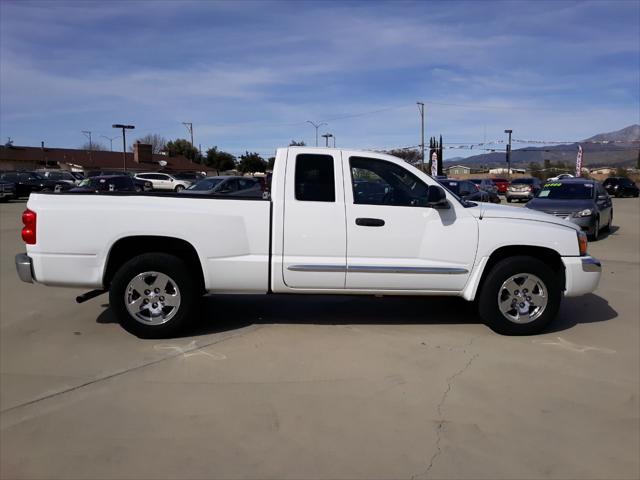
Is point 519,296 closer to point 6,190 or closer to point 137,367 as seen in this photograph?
point 137,367

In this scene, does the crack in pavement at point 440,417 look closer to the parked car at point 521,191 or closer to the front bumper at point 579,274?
the front bumper at point 579,274

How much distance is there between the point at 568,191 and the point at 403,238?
1105cm

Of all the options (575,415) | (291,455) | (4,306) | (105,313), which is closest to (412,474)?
(291,455)

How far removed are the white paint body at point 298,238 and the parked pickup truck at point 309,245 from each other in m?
0.01

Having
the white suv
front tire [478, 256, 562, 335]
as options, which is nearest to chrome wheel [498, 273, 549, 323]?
front tire [478, 256, 562, 335]

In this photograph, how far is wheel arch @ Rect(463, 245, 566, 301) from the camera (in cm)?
559

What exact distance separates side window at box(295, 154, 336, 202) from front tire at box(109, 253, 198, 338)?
1431mm

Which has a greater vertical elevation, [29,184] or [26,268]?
[29,184]

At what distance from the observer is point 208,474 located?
319 cm

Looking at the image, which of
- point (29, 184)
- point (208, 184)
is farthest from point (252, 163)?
point (208, 184)

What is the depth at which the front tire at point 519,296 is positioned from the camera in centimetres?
557

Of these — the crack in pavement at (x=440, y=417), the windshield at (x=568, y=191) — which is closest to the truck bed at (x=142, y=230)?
the crack in pavement at (x=440, y=417)

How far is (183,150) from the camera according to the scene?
86562 mm

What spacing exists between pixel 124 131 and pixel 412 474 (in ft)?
237
